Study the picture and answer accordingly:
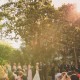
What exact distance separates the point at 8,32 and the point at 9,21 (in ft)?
3.32

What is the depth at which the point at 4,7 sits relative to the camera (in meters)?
28.9

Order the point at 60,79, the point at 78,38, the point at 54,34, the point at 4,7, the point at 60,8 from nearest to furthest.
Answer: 1. the point at 60,79
2. the point at 4,7
3. the point at 60,8
4. the point at 54,34
5. the point at 78,38

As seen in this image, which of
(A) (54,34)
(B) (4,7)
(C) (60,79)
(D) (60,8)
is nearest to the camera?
(C) (60,79)

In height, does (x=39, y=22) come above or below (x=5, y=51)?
below

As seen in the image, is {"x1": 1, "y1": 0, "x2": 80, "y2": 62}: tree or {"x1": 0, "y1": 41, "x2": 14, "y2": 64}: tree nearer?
{"x1": 1, "y1": 0, "x2": 80, "y2": 62}: tree

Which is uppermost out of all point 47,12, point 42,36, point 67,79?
point 47,12

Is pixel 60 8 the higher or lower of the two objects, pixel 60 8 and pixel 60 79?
the higher

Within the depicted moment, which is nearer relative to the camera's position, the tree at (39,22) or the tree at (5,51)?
the tree at (39,22)

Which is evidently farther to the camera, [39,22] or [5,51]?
[5,51]

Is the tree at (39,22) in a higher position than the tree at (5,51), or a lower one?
lower

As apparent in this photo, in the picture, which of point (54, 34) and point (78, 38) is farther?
point (78, 38)

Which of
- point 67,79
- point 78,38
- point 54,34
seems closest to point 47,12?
point 54,34

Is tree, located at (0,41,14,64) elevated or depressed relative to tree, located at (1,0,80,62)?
elevated

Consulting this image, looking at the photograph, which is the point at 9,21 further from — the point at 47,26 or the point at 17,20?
the point at 47,26
